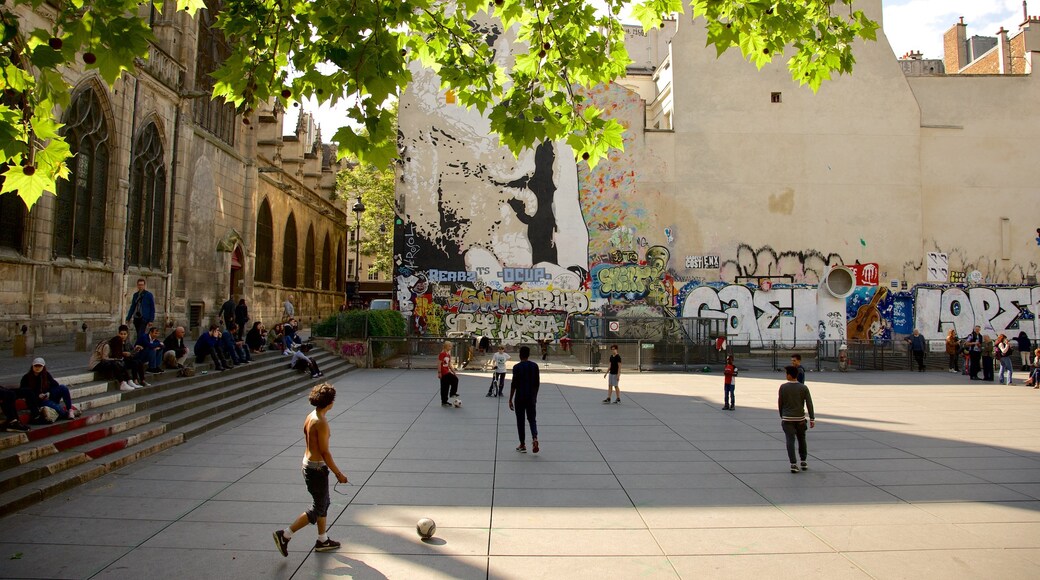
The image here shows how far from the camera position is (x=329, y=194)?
46.7 m

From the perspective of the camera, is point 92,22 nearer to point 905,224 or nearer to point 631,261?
point 631,261

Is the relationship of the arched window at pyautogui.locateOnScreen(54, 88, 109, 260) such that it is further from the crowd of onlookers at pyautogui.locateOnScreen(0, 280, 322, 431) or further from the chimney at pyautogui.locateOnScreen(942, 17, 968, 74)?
the chimney at pyautogui.locateOnScreen(942, 17, 968, 74)

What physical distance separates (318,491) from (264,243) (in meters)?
29.7

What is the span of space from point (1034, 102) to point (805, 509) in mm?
33943

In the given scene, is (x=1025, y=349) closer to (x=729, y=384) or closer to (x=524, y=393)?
(x=729, y=384)

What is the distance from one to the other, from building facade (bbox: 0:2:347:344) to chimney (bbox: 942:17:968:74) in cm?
3820

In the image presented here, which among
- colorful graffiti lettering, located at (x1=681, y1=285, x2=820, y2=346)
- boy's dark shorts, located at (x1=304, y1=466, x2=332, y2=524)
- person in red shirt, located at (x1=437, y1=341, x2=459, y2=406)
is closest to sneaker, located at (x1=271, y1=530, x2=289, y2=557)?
boy's dark shorts, located at (x1=304, y1=466, x2=332, y2=524)

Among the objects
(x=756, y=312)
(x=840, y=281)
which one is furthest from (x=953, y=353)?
(x=756, y=312)

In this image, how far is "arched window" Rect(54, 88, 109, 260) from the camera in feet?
53.5

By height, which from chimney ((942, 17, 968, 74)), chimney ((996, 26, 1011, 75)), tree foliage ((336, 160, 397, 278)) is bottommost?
tree foliage ((336, 160, 397, 278))

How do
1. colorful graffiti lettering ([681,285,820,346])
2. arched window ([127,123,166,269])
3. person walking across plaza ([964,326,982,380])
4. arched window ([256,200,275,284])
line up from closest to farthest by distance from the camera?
arched window ([127,123,166,269]), person walking across plaza ([964,326,982,380]), colorful graffiti lettering ([681,285,820,346]), arched window ([256,200,275,284])

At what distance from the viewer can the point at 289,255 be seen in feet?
121

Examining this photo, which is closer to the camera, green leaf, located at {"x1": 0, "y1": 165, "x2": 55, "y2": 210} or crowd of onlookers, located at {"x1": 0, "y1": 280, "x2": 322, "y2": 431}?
green leaf, located at {"x1": 0, "y1": 165, "x2": 55, "y2": 210}

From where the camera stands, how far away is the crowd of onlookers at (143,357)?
8281 millimetres
